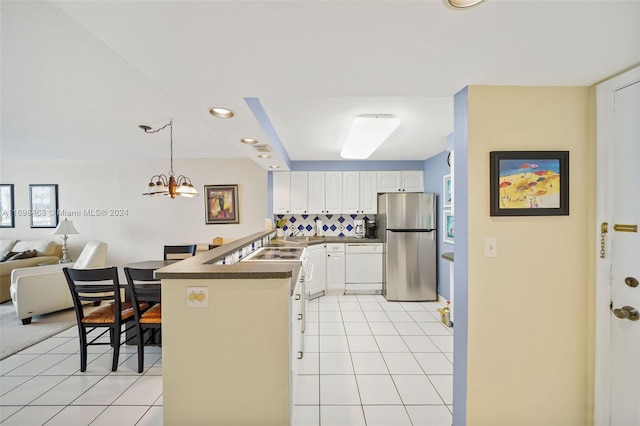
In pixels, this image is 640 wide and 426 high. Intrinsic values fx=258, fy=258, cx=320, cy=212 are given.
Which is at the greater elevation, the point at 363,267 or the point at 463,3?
the point at 463,3

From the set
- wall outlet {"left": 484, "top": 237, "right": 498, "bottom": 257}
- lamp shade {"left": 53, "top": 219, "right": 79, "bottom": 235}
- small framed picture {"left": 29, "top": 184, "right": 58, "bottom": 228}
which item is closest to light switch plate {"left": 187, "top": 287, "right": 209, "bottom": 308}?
wall outlet {"left": 484, "top": 237, "right": 498, "bottom": 257}

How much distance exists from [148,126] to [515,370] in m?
4.19

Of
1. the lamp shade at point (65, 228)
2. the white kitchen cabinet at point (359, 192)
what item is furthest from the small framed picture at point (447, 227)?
the lamp shade at point (65, 228)

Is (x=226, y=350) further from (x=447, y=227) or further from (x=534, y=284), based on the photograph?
(x=447, y=227)

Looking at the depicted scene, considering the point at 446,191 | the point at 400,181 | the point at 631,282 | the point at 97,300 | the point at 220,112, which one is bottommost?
the point at 97,300

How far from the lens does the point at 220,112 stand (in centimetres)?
191

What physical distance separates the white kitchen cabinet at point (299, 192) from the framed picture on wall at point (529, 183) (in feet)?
11.1

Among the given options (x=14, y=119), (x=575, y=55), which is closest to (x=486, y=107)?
(x=575, y=55)

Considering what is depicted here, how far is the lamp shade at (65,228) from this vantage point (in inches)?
181

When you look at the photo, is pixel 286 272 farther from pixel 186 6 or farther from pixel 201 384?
pixel 186 6

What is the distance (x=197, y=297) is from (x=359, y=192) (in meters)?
3.61

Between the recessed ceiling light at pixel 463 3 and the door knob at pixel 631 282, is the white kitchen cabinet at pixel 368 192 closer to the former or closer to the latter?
the door knob at pixel 631 282

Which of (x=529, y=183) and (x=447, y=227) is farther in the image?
(x=447, y=227)

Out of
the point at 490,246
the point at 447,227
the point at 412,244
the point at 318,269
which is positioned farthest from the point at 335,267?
the point at 490,246
